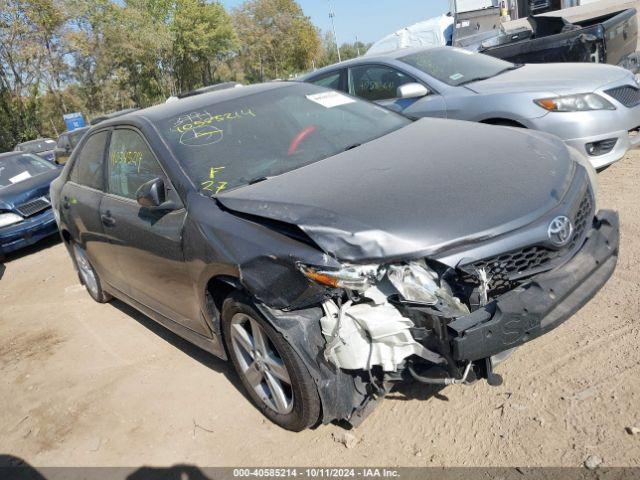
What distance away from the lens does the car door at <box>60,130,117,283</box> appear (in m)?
4.10

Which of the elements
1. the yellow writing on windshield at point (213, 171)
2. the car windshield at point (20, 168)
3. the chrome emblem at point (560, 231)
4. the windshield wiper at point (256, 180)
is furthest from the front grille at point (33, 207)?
the chrome emblem at point (560, 231)

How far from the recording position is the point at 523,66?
20.4 ft

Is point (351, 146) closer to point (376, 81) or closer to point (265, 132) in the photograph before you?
point (265, 132)

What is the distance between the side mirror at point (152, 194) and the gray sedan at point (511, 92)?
8.61 feet

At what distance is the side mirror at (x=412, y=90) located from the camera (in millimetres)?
5520

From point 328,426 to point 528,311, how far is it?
47.1 inches

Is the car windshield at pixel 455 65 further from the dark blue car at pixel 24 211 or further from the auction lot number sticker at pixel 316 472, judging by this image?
the dark blue car at pixel 24 211

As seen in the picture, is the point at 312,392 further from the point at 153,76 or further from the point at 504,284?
the point at 153,76

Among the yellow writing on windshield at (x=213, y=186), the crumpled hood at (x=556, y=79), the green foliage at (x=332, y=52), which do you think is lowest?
the green foliage at (x=332, y=52)

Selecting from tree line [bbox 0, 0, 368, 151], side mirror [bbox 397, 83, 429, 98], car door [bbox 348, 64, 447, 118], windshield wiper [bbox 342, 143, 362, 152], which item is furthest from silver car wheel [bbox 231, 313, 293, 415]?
tree line [bbox 0, 0, 368, 151]

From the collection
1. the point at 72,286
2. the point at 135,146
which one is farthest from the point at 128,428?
the point at 72,286

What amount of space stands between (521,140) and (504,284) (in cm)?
113

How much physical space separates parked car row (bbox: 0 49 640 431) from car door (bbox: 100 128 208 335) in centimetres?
2

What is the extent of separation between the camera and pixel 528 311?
224 centimetres
